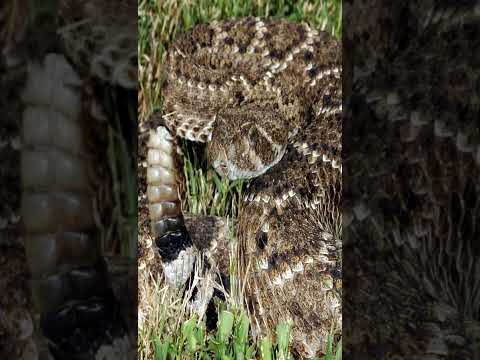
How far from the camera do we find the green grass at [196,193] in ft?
5.59

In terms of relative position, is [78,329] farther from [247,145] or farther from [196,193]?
[247,145]

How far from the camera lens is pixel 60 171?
1.65 metres

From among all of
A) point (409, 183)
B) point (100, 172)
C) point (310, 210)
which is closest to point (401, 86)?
point (409, 183)

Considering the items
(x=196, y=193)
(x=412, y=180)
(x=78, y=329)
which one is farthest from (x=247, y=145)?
(x=78, y=329)

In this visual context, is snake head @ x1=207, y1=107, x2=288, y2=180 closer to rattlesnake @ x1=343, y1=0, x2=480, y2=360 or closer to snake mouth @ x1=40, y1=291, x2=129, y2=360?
rattlesnake @ x1=343, y1=0, x2=480, y2=360

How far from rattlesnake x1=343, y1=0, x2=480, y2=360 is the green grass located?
5.2 inches

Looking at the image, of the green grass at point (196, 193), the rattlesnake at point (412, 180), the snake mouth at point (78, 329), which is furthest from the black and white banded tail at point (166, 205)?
the rattlesnake at point (412, 180)

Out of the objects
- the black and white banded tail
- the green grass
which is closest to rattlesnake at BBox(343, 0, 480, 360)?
the green grass

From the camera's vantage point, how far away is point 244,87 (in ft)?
5.91

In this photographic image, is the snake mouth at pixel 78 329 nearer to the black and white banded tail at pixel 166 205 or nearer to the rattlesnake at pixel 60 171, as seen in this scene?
the rattlesnake at pixel 60 171

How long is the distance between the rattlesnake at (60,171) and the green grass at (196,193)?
78 mm

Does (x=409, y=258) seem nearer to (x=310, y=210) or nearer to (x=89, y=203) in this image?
(x=310, y=210)

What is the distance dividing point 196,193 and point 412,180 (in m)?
0.57

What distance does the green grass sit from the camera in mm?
1704
